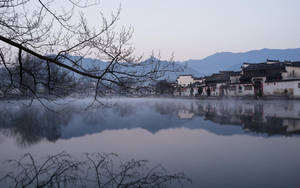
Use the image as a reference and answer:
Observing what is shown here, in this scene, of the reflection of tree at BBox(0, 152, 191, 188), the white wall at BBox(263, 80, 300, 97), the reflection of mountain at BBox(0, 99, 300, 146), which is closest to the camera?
the reflection of tree at BBox(0, 152, 191, 188)

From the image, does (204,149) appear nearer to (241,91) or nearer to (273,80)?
(273,80)

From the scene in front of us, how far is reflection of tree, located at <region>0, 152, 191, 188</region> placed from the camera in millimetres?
3841

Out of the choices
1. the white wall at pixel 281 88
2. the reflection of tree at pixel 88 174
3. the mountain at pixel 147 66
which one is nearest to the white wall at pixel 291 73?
the white wall at pixel 281 88

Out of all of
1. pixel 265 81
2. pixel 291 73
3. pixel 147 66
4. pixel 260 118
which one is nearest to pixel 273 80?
pixel 265 81

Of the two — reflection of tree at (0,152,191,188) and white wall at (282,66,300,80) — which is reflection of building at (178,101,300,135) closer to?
reflection of tree at (0,152,191,188)

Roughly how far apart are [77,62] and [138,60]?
0.88 metres

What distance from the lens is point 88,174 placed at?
13.9 ft

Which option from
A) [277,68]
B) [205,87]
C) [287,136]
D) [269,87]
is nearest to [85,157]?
[287,136]

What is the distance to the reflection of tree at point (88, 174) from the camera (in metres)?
3.84

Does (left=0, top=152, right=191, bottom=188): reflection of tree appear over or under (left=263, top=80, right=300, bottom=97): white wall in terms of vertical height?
under

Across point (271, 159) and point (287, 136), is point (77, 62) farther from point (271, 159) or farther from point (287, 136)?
point (287, 136)

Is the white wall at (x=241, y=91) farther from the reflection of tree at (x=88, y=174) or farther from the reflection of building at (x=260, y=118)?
the reflection of tree at (x=88, y=174)

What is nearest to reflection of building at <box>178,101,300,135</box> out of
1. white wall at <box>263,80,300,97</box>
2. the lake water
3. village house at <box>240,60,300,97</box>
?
the lake water

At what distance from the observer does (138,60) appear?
369 centimetres
